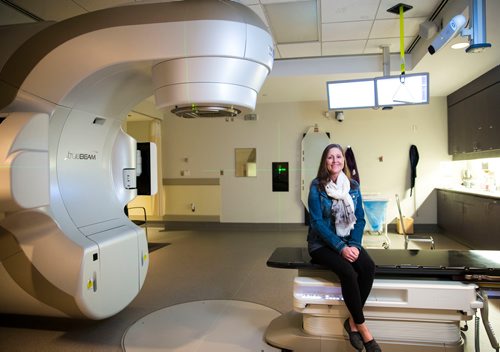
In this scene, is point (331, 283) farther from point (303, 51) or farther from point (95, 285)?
point (303, 51)

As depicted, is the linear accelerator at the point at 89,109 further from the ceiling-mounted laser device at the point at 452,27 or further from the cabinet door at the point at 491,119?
the cabinet door at the point at 491,119

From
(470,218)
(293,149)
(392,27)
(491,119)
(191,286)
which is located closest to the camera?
(191,286)

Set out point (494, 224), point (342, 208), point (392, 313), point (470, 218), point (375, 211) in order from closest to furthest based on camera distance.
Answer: point (392, 313) < point (342, 208) < point (494, 224) < point (470, 218) < point (375, 211)

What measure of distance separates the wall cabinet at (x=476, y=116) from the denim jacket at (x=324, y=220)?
308 centimetres

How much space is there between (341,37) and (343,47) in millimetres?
327

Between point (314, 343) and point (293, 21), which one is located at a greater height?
point (293, 21)

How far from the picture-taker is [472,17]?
2.42 meters

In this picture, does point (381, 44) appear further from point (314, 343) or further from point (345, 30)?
point (314, 343)

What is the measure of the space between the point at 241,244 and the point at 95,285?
3400mm

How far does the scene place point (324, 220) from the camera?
231 centimetres

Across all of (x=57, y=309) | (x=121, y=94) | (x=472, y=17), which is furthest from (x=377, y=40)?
(x=57, y=309)

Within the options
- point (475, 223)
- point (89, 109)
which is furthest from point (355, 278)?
point (475, 223)

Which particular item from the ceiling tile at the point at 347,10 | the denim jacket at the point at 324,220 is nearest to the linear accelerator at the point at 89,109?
the denim jacket at the point at 324,220

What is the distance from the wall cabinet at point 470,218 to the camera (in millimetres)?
4176
